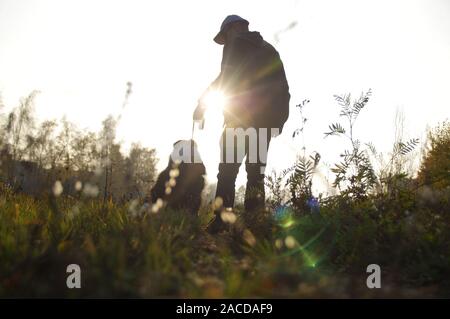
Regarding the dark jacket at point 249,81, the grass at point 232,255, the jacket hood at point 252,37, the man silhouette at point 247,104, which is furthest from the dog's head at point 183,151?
the jacket hood at point 252,37

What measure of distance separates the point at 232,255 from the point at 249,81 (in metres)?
2.36

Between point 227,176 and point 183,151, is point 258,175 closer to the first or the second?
point 227,176

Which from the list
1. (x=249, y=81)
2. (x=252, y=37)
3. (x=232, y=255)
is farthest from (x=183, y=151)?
(x=232, y=255)

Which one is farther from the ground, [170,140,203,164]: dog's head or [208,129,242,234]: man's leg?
[170,140,203,164]: dog's head

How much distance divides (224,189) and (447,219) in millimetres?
2312

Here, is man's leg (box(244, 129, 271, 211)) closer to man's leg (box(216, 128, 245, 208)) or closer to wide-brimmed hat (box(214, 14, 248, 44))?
man's leg (box(216, 128, 245, 208))

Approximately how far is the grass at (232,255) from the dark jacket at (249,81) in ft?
4.21

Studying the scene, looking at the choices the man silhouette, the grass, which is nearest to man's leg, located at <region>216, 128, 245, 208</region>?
the man silhouette

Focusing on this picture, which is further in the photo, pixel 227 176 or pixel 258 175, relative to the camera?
pixel 258 175

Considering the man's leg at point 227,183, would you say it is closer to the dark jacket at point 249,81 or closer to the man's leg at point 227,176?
the man's leg at point 227,176

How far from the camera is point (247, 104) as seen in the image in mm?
4535

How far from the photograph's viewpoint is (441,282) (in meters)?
2.38

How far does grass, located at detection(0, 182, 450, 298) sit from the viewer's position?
5.81ft

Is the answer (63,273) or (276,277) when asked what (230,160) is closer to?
(276,277)
